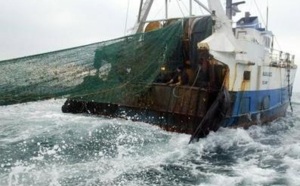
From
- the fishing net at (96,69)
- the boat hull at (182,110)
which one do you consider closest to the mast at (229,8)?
the boat hull at (182,110)

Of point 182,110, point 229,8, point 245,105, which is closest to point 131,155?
point 182,110

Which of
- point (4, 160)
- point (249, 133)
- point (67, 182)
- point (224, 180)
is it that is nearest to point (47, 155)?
point (4, 160)

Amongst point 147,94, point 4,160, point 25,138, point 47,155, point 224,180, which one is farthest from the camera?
point 147,94

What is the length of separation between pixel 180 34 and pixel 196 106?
2.07 m

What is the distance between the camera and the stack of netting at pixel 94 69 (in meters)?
7.14

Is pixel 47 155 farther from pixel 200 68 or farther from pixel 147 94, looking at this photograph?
pixel 200 68

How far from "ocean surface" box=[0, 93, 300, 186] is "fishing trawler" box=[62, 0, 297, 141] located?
0.45 metres

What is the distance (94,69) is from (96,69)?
0.07 metres

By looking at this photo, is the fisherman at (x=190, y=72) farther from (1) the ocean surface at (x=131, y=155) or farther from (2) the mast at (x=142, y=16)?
(2) the mast at (x=142, y=16)

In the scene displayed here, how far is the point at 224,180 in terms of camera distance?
6449 millimetres

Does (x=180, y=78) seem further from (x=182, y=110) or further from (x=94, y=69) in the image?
(x=94, y=69)

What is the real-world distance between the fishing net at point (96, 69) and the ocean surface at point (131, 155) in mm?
951

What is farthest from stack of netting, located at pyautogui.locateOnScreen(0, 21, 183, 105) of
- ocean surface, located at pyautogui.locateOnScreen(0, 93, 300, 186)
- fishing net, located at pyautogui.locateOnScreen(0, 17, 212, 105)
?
ocean surface, located at pyautogui.locateOnScreen(0, 93, 300, 186)

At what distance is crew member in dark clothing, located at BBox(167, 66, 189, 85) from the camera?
406 inches
